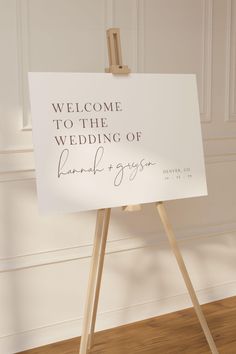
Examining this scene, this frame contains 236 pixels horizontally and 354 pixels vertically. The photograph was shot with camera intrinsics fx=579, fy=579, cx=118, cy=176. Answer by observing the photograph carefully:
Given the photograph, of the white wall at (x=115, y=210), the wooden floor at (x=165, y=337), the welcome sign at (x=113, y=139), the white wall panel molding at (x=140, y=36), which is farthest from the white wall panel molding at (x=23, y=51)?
the wooden floor at (x=165, y=337)

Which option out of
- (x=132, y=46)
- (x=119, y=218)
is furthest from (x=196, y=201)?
(x=132, y=46)

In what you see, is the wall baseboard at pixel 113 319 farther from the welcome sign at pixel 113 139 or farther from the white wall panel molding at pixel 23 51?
the white wall panel molding at pixel 23 51

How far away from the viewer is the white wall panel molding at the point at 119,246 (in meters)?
2.72

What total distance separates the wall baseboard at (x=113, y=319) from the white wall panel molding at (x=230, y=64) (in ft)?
3.37

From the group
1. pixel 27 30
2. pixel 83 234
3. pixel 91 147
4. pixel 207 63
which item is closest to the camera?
pixel 91 147

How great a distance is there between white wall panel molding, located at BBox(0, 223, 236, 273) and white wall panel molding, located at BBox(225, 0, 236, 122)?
656mm

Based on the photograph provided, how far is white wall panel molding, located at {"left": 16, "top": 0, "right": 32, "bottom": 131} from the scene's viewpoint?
102 inches

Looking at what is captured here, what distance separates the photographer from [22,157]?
2.70 meters

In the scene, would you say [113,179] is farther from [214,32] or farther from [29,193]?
[214,32]

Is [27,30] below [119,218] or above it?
above

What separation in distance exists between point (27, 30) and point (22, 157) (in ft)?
1.89

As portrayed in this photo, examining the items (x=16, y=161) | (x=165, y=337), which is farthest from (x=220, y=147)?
(x=16, y=161)

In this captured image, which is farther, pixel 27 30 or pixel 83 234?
pixel 83 234

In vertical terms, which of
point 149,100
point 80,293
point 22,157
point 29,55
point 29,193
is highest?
point 29,55
